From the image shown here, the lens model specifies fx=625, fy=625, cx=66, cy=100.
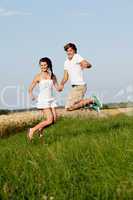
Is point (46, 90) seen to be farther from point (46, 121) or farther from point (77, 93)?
point (77, 93)

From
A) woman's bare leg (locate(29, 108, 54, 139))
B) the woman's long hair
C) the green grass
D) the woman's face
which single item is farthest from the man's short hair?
the green grass

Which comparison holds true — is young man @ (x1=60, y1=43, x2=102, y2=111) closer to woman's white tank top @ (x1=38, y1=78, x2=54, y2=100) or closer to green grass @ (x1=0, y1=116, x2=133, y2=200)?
woman's white tank top @ (x1=38, y1=78, x2=54, y2=100)

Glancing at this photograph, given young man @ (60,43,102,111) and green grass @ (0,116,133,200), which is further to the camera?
young man @ (60,43,102,111)

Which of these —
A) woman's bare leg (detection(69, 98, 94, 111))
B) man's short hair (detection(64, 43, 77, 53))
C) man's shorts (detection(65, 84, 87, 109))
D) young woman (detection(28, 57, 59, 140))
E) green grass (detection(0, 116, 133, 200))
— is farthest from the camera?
woman's bare leg (detection(69, 98, 94, 111))

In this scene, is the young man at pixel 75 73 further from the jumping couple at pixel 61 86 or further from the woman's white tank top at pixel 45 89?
the woman's white tank top at pixel 45 89

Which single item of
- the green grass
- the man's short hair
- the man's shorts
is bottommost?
the green grass

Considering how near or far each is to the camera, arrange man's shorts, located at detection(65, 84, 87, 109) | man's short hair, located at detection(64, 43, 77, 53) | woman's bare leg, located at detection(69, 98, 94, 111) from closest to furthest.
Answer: man's short hair, located at detection(64, 43, 77, 53) → man's shorts, located at detection(65, 84, 87, 109) → woman's bare leg, located at detection(69, 98, 94, 111)

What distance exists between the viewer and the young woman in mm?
12633

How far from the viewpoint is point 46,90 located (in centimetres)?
1265

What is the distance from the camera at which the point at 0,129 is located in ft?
64.3

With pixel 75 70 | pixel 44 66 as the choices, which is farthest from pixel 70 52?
pixel 44 66

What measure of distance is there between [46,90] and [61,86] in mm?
507

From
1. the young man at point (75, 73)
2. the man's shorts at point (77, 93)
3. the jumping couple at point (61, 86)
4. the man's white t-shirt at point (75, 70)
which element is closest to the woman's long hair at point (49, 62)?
the jumping couple at point (61, 86)

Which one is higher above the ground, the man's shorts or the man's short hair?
the man's short hair
